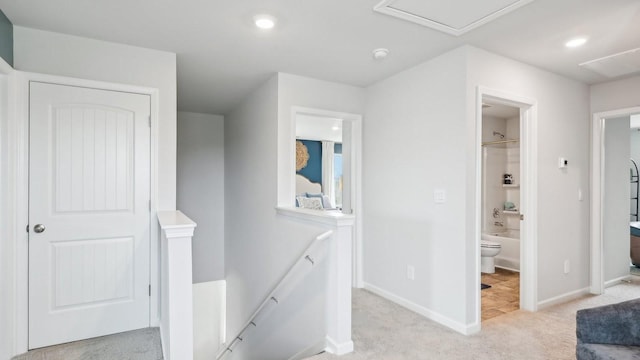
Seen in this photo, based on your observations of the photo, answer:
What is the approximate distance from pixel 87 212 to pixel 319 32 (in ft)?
7.64

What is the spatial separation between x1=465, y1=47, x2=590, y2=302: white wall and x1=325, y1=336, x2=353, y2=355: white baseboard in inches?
85.0

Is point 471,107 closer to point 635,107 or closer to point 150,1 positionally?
point 635,107

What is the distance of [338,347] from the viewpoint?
7.63 ft

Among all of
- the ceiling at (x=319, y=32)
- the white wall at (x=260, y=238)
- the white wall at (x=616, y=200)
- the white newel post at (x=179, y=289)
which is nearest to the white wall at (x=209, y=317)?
the white wall at (x=260, y=238)

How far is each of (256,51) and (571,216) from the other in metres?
3.68

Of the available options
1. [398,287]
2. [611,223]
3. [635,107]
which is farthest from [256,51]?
[611,223]

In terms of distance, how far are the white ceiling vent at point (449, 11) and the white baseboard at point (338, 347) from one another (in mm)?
2298

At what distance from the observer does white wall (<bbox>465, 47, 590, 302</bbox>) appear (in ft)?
10.5

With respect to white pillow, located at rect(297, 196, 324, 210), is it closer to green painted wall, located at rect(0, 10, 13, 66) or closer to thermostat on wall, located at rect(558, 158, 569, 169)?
thermostat on wall, located at rect(558, 158, 569, 169)

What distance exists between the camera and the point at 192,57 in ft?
10.3

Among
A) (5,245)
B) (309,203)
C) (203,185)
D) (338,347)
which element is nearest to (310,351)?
(338,347)

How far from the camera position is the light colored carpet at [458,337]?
7.80 ft

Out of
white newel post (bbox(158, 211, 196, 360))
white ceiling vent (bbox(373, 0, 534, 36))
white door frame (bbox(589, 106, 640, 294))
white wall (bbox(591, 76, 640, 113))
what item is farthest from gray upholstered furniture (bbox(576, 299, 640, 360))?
white wall (bbox(591, 76, 640, 113))

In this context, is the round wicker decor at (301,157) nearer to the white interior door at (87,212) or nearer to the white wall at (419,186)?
the white wall at (419,186)
